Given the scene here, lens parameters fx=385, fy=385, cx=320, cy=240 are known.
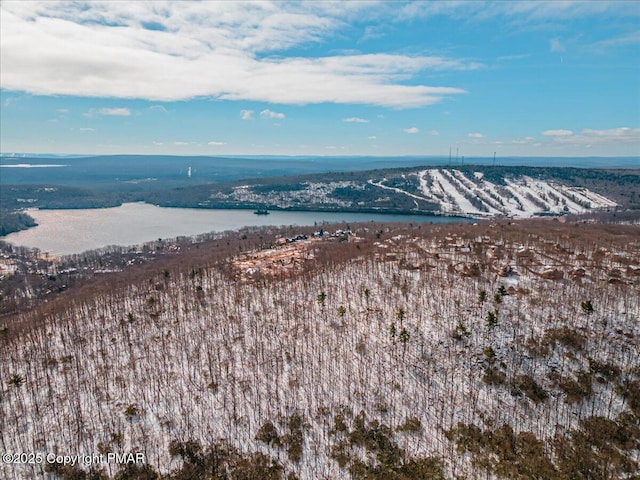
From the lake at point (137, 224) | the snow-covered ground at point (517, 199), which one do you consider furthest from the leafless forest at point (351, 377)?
the snow-covered ground at point (517, 199)

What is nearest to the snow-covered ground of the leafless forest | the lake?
the lake

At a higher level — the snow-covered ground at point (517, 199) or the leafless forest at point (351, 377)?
the snow-covered ground at point (517, 199)

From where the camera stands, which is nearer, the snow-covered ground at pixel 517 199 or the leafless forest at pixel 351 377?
the leafless forest at pixel 351 377

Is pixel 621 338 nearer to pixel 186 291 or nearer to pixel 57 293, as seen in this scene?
pixel 186 291

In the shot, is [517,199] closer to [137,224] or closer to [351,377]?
[137,224]

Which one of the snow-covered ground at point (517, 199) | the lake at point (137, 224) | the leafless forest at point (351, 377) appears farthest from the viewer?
the snow-covered ground at point (517, 199)

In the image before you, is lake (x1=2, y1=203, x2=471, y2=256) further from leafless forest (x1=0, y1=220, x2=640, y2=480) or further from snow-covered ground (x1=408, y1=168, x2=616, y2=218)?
leafless forest (x1=0, y1=220, x2=640, y2=480)

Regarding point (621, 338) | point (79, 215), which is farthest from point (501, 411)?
point (79, 215)

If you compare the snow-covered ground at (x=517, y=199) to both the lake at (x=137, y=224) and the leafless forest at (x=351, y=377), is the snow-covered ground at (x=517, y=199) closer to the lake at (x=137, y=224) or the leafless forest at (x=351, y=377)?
the lake at (x=137, y=224)
